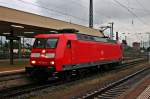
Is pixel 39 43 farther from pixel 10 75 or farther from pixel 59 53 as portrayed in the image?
pixel 10 75

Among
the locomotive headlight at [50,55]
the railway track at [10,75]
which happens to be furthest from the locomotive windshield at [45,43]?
the railway track at [10,75]

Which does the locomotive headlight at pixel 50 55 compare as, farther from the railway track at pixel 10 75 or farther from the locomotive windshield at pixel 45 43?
the railway track at pixel 10 75

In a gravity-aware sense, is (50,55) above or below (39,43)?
below

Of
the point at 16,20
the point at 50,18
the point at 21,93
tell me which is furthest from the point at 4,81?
the point at 50,18

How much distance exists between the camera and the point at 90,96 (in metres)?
14.2

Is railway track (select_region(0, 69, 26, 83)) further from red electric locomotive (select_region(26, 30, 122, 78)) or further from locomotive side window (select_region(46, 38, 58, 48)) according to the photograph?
locomotive side window (select_region(46, 38, 58, 48))

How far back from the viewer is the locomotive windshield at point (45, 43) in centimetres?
2167

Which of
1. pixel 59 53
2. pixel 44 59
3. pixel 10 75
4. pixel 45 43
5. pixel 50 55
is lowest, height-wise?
pixel 10 75

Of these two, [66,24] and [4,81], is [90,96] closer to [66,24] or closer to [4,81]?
[4,81]

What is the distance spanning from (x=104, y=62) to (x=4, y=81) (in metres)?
13.2

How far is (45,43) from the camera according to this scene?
2203cm

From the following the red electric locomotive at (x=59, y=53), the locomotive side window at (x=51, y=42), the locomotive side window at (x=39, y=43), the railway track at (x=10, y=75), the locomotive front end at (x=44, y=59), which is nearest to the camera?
the railway track at (x=10, y=75)

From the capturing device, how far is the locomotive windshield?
21.7 meters

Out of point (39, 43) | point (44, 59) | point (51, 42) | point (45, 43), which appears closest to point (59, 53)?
point (44, 59)
